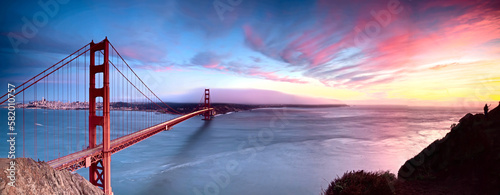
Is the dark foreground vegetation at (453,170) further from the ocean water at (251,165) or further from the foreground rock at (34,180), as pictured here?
the ocean water at (251,165)

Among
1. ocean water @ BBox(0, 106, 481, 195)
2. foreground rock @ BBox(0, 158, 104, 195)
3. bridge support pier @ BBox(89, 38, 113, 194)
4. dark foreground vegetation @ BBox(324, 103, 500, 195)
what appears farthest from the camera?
ocean water @ BBox(0, 106, 481, 195)

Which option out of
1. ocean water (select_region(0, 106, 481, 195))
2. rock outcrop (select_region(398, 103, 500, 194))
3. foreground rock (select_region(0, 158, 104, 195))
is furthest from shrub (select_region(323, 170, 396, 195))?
ocean water (select_region(0, 106, 481, 195))

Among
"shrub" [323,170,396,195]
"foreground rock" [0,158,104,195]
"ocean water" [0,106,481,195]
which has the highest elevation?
"foreground rock" [0,158,104,195]

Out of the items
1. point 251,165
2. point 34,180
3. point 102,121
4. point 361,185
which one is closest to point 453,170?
point 361,185

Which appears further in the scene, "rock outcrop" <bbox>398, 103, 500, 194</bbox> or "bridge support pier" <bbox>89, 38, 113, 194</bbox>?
"bridge support pier" <bbox>89, 38, 113, 194</bbox>

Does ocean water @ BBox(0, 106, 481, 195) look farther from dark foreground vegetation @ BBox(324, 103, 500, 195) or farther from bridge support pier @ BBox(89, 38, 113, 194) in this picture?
dark foreground vegetation @ BBox(324, 103, 500, 195)

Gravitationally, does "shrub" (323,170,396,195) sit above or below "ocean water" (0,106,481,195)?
above

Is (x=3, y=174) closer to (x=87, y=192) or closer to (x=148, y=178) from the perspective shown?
(x=87, y=192)
